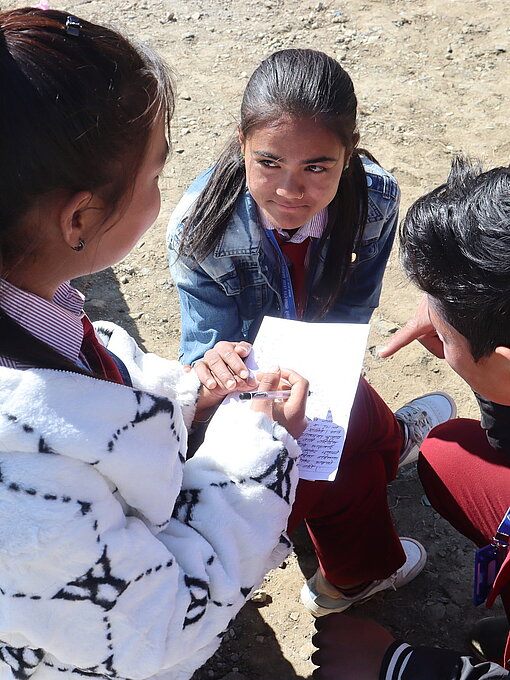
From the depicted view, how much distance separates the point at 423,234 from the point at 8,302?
2.68 feet

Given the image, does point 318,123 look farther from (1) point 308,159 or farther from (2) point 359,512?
(2) point 359,512

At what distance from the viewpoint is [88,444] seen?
1139mm

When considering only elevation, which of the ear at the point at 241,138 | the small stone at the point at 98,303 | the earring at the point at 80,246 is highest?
the earring at the point at 80,246

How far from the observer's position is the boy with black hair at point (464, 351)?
1416 mm

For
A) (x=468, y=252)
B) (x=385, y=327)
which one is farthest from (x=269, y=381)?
(x=385, y=327)

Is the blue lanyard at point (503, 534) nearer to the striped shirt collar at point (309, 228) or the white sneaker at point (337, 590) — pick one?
the white sneaker at point (337, 590)

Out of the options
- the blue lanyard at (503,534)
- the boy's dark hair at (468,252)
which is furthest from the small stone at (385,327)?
the boy's dark hair at (468,252)

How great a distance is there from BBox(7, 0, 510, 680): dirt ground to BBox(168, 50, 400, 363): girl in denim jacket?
2.17 ft

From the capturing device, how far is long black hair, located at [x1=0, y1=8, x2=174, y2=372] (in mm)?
1060

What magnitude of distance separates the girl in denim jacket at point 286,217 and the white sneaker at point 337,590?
30.4 inches

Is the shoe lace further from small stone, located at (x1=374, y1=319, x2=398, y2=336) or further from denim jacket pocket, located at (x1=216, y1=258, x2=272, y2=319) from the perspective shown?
denim jacket pocket, located at (x1=216, y1=258, x2=272, y2=319)

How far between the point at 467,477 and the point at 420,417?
59 cm

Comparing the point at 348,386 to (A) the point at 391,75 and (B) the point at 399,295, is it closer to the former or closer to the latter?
(B) the point at 399,295

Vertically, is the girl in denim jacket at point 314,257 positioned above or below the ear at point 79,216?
below
